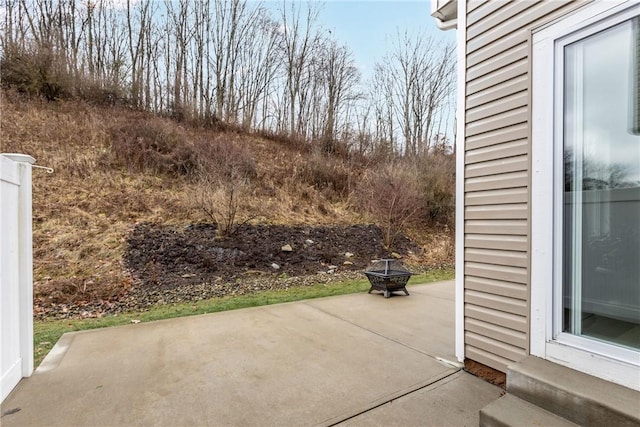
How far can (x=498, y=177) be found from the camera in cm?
232

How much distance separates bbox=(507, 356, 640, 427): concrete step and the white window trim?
0.09 metres

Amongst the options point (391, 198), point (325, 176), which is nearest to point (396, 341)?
point (391, 198)

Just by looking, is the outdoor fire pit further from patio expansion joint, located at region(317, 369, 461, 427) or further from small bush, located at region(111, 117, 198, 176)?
small bush, located at region(111, 117, 198, 176)

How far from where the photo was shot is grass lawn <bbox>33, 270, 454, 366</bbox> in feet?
10.8

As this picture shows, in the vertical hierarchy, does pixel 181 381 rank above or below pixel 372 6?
below

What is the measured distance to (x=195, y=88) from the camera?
1330cm

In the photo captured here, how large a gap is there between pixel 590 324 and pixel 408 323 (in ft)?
6.51

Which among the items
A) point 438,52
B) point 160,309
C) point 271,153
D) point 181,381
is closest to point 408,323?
point 181,381

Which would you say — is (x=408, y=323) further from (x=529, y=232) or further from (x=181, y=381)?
(x=181, y=381)

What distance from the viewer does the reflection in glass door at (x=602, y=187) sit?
1.68 m

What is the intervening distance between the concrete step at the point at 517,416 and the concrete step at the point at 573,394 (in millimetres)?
29

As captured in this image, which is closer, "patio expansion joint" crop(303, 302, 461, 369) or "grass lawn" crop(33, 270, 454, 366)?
"patio expansion joint" crop(303, 302, 461, 369)

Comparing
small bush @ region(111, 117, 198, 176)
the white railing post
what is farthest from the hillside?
the white railing post

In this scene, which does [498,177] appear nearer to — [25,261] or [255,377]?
[255,377]
